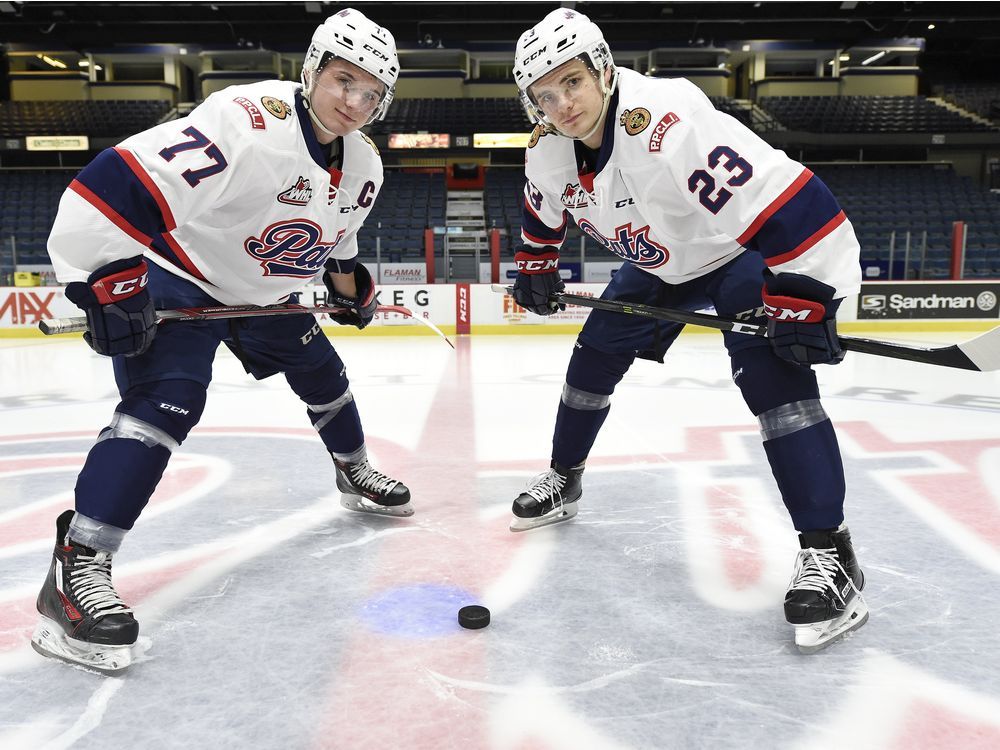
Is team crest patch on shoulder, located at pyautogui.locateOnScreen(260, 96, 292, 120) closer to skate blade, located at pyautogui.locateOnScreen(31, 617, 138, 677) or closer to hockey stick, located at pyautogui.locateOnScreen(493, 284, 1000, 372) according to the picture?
hockey stick, located at pyautogui.locateOnScreen(493, 284, 1000, 372)

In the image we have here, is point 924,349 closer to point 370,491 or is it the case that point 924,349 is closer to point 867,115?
point 370,491

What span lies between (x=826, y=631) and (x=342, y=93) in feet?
5.50

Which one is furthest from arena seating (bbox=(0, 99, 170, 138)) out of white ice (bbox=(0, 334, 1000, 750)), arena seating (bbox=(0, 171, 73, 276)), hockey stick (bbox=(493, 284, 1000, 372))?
hockey stick (bbox=(493, 284, 1000, 372))

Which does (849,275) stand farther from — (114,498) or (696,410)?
(696,410)

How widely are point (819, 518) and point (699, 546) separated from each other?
20.7 inches

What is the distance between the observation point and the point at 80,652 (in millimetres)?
1511

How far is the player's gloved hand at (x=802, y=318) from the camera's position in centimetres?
157

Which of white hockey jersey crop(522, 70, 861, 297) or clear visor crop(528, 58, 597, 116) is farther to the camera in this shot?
clear visor crop(528, 58, 597, 116)

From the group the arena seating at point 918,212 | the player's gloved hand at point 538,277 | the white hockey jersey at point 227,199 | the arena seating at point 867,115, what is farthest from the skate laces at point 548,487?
the arena seating at point 867,115

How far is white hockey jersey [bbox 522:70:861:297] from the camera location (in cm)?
157

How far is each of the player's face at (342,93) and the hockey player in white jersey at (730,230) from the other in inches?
15.2

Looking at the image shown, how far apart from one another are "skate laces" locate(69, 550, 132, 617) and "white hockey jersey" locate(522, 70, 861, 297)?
4.81ft

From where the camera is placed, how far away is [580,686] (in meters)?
1.42

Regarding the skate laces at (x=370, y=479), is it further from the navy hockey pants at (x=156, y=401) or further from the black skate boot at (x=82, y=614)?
the black skate boot at (x=82, y=614)
